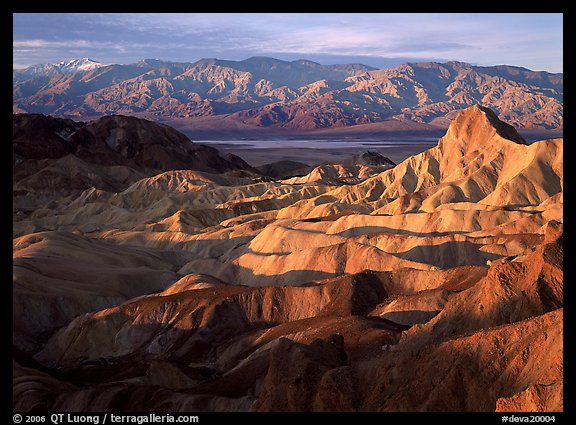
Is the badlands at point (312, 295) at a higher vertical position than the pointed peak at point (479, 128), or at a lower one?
lower

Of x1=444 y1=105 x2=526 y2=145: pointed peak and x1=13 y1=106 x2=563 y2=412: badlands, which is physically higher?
x1=444 y1=105 x2=526 y2=145: pointed peak

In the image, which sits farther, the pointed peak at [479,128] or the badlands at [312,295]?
the pointed peak at [479,128]
